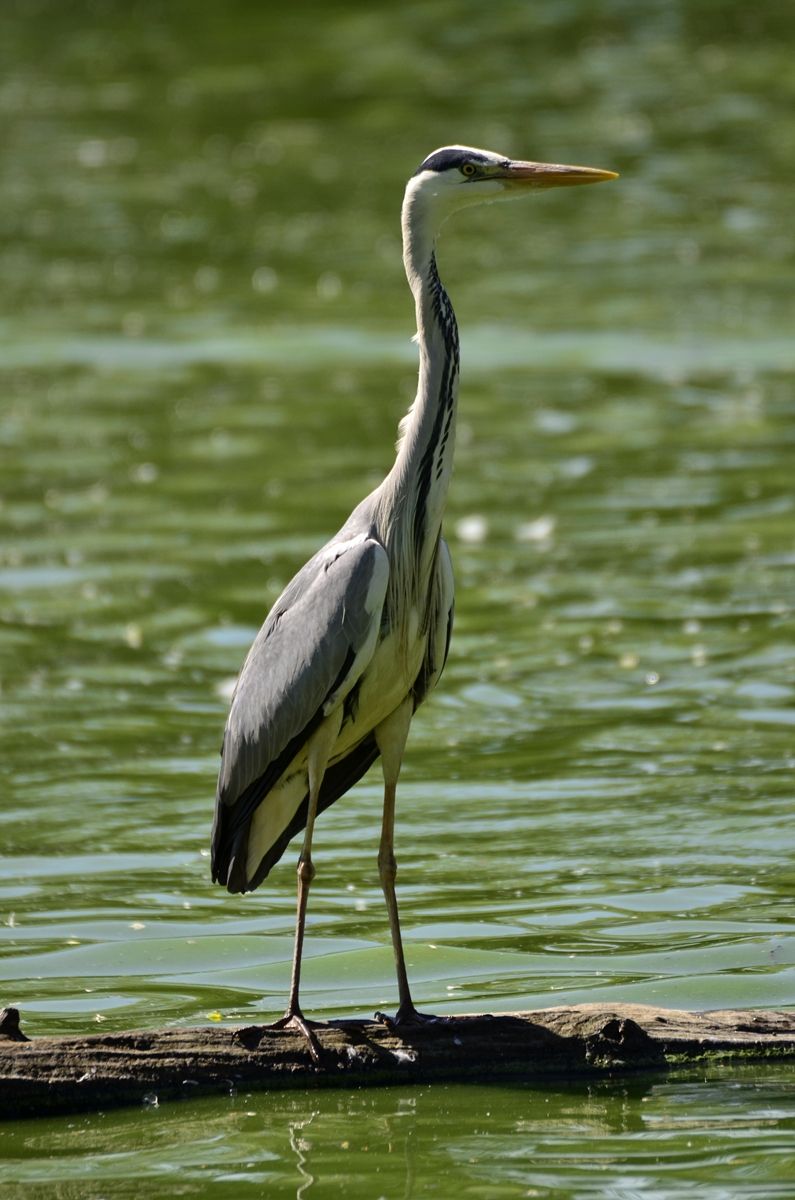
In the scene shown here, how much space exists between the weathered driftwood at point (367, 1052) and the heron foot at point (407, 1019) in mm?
25

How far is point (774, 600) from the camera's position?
12.4 metres

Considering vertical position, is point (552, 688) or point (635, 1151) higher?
point (552, 688)

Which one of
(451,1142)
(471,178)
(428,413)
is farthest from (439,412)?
(451,1142)

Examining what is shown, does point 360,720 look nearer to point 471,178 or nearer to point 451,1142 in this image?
point 451,1142

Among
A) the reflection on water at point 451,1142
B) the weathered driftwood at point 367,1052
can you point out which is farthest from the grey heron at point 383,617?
the reflection on water at point 451,1142

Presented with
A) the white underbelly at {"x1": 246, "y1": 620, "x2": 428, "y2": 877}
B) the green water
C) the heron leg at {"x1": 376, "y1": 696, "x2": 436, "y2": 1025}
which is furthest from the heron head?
the green water

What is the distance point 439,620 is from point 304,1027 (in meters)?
1.47

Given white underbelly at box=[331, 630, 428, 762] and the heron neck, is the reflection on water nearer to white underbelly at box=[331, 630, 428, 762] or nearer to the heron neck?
white underbelly at box=[331, 630, 428, 762]

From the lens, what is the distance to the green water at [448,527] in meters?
6.21

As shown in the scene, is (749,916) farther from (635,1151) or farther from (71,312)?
(71,312)

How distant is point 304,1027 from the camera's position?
6.16 metres

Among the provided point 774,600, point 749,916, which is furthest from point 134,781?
point 774,600

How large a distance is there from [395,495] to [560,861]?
2.75m

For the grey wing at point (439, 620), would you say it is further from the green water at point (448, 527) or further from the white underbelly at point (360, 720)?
the green water at point (448, 527)
